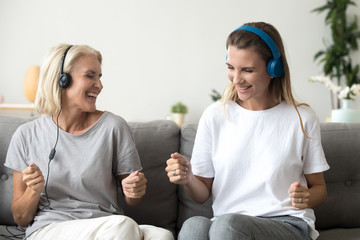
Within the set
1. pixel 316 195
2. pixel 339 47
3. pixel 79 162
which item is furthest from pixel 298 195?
pixel 339 47

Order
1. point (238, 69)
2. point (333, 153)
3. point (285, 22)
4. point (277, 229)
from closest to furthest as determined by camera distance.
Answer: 1. point (277, 229)
2. point (238, 69)
3. point (333, 153)
4. point (285, 22)

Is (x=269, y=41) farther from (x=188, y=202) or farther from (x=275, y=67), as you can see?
(x=188, y=202)

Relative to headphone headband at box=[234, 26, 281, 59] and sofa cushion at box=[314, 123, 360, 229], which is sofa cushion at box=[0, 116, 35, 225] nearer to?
headphone headband at box=[234, 26, 281, 59]

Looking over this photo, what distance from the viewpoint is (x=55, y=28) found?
466cm

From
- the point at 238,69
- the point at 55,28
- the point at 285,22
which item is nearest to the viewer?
the point at 238,69

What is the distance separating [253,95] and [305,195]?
381 millimetres

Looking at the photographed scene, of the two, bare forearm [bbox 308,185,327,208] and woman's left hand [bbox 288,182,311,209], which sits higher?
woman's left hand [bbox 288,182,311,209]

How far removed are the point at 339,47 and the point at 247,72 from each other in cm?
385

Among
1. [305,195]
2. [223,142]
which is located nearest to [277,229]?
[305,195]

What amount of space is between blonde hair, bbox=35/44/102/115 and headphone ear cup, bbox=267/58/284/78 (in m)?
0.67

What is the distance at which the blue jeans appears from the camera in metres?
1.22

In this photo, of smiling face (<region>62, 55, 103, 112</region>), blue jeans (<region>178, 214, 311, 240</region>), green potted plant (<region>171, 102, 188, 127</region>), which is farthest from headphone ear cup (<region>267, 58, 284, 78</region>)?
green potted plant (<region>171, 102, 188, 127</region>)

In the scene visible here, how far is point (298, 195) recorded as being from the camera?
1.32 m

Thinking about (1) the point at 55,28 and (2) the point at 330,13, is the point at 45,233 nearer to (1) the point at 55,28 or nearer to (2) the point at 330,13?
(1) the point at 55,28
